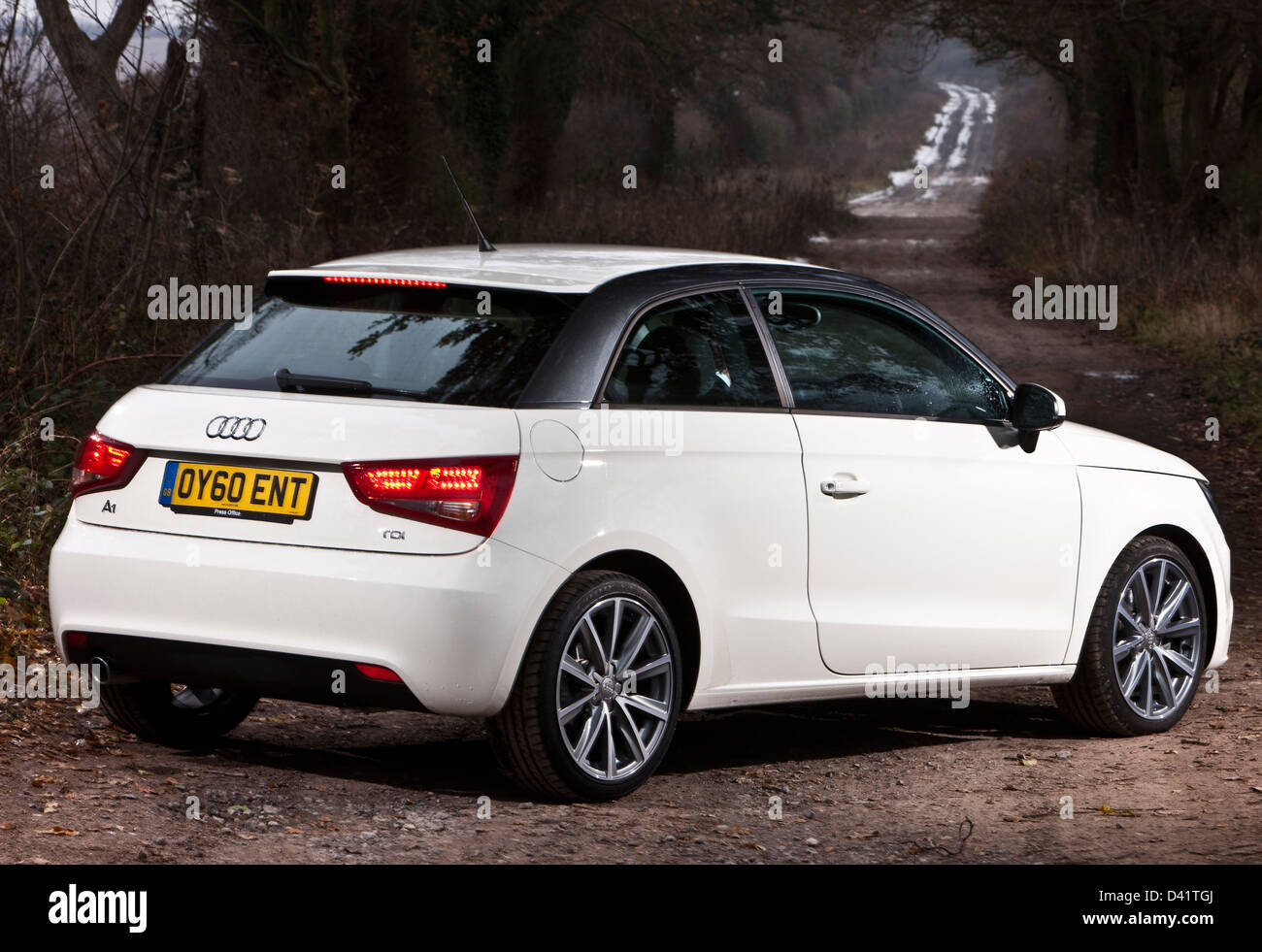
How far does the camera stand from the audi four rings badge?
552cm

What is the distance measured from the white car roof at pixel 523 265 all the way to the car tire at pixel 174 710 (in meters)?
1.51

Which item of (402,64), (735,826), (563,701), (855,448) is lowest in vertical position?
(735,826)

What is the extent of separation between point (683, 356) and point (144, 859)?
2.28m

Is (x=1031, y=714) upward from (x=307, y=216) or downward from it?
downward

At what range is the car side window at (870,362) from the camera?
6.40 m

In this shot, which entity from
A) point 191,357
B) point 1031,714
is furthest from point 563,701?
point 1031,714

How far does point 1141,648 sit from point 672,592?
7.95 ft

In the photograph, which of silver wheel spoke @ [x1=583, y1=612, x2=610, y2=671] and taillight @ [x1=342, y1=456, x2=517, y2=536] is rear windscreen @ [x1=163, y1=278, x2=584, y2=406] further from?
silver wheel spoke @ [x1=583, y1=612, x2=610, y2=671]

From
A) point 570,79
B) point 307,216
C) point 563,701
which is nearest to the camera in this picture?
point 563,701

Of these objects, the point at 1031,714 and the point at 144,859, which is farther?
the point at 1031,714

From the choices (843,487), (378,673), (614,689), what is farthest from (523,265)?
(378,673)

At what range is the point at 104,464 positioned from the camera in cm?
579

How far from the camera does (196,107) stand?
1364 centimetres

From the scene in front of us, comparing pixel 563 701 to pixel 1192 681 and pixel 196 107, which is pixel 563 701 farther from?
pixel 196 107
